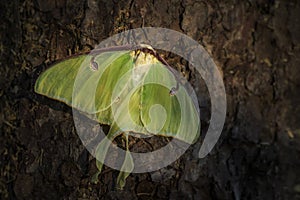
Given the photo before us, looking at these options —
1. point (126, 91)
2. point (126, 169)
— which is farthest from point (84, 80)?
point (126, 169)

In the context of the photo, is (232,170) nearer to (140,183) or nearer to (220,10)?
(140,183)

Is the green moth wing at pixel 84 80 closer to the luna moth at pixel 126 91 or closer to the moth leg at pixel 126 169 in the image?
the luna moth at pixel 126 91

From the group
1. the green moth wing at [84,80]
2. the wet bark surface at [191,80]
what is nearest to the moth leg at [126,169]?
the wet bark surface at [191,80]

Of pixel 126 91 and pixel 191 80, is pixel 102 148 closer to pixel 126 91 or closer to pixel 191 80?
pixel 126 91

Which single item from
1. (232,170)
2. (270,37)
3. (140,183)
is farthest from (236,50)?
(140,183)

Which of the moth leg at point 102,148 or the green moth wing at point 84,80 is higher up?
the green moth wing at point 84,80
